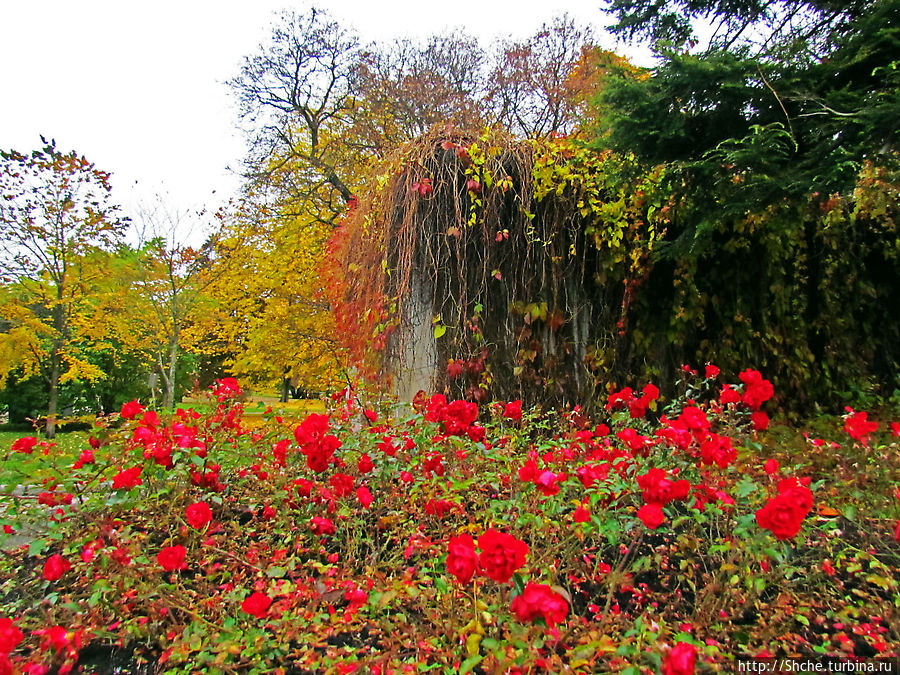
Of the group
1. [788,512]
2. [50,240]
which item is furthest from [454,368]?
[50,240]

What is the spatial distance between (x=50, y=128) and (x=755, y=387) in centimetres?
1343

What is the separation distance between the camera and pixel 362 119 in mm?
10352

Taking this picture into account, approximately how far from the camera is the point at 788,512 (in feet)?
3.86

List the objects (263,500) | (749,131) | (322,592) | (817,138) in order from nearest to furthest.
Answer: (322,592) → (263,500) → (817,138) → (749,131)

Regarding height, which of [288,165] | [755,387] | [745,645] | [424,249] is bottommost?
[745,645]

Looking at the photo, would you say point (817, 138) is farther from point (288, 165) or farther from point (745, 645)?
point (288, 165)

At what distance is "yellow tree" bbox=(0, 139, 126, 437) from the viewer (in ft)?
32.6

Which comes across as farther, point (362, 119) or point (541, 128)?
point (541, 128)

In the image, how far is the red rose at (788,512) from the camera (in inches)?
45.9

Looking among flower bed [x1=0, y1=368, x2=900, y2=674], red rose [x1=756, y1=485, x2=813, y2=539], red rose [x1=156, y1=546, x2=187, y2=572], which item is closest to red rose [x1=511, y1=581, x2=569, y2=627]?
flower bed [x1=0, y1=368, x2=900, y2=674]

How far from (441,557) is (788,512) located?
1.04 metres

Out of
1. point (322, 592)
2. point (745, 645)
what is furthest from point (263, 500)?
point (745, 645)

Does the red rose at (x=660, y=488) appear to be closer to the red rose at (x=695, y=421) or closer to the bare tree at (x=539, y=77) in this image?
the red rose at (x=695, y=421)

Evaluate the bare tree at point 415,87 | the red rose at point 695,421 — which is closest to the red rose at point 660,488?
the red rose at point 695,421
